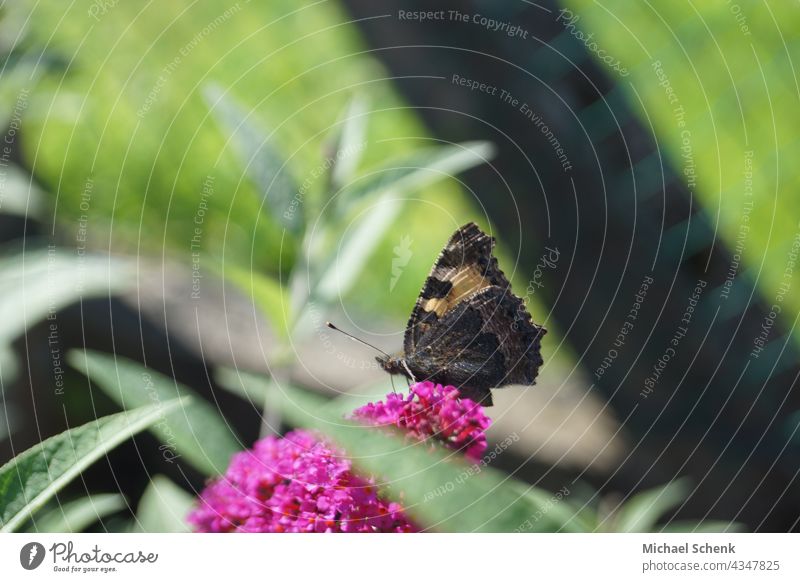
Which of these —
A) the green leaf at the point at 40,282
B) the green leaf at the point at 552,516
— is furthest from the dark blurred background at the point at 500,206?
the green leaf at the point at 552,516

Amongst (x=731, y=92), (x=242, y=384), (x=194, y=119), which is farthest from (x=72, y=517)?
(x=731, y=92)

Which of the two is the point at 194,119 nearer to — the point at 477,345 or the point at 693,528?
the point at 477,345

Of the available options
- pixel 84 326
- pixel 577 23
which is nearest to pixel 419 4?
pixel 577 23

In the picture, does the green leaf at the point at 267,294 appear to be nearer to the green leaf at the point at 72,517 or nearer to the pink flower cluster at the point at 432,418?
the pink flower cluster at the point at 432,418

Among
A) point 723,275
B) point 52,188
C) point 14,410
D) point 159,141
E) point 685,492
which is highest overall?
point 159,141
